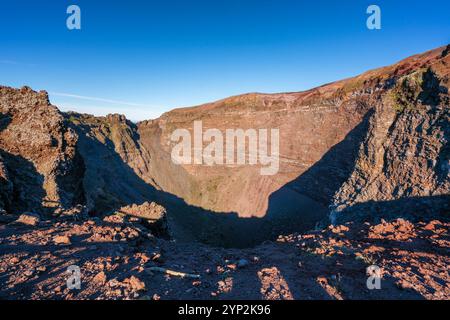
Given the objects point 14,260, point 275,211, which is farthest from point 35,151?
point 275,211

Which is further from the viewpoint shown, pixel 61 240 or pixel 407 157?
pixel 407 157

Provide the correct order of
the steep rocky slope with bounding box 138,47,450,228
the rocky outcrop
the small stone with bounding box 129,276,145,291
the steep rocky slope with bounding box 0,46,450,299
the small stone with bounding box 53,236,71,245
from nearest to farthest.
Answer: the small stone with bounding box 129,276,145,291 < the steep rocky slope with bounding box 0,46,450,299 < the small stone with bounding box 53,236,71,245 < the rocky outcrop < the steep rocky slope with bounding box 138,47,450,228

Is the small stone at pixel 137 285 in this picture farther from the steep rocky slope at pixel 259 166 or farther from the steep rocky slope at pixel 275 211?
the steep rocky slope at pixel 259 166

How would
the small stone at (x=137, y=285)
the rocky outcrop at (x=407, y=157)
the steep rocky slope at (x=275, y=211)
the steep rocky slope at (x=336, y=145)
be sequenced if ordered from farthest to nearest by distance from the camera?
1. the steep rocky slope at (x=336, y=145)
2. the rocky outcrop at (x=407, y=157)
3. the steep rocky slope at (x=275, y=211)
4. the small stone at (x=137, y=285)

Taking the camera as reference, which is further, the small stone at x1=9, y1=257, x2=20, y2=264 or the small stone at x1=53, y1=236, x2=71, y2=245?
the small stone at x1=53, y1=236, x2=71, y2=245

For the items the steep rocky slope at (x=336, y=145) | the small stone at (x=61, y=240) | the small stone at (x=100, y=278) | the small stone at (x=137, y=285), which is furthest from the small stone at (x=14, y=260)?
the steep rocky slope at (x=336, y=145)

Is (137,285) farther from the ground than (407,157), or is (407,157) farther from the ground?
(407,157)

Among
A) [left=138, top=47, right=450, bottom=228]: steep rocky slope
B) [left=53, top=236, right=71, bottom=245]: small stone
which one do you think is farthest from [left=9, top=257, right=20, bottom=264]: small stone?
[left=138, top=47, right=450, bottom=228]: steep rocky slope

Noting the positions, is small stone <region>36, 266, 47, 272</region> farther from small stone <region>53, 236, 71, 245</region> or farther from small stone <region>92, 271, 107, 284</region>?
small stone <region>53, 236, 71, 245</region>

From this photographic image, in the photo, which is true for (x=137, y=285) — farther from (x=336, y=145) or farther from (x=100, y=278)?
(x=336, y=145)

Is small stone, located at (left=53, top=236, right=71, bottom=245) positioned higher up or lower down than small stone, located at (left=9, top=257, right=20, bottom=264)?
lower down

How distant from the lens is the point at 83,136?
1121 inches

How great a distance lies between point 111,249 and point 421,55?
22443mm
